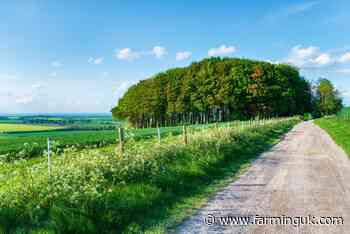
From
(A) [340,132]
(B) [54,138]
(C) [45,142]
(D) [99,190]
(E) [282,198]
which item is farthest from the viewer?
(A) [340,132]

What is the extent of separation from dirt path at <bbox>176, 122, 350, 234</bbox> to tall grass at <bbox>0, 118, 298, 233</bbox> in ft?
3.15

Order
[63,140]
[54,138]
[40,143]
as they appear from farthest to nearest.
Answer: [54,138] < [63,140] < [40,143]

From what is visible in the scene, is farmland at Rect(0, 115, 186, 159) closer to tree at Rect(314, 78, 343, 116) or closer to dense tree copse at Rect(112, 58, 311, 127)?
dense tree copse at Rect(112, 58, 311, 127)

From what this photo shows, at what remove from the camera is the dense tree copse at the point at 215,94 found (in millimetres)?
78750

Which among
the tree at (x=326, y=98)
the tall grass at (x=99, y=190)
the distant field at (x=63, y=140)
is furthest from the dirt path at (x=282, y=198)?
the tree at (x=326, y=98)

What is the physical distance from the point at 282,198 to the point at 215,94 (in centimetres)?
7138

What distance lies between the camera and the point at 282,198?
8.23m

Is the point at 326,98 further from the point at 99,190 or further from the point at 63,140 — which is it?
the point at 99,190

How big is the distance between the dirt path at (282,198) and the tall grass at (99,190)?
3.15 feet

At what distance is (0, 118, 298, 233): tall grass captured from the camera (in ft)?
20.4

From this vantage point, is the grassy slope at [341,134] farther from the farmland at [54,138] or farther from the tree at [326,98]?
the tree at [326,98]

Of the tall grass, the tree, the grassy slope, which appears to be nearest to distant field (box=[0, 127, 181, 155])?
the tall grass

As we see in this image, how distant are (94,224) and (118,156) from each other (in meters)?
3.31

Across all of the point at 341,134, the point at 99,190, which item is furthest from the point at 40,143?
the point at 341,134
